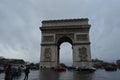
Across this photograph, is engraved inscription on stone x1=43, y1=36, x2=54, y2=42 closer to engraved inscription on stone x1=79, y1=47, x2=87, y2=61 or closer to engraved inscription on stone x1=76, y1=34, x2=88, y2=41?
engraved inscription on stone x1=76, y1=34, x2=88, y2=41

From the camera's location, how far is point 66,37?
4534 centimetres

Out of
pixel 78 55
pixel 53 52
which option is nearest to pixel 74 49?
pixel 78 55

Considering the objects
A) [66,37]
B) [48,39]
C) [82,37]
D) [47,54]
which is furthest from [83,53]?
[48,39]

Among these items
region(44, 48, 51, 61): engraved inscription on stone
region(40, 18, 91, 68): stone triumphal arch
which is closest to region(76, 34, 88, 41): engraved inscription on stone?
region(40, 18, 91, 68): stone triumphal arch

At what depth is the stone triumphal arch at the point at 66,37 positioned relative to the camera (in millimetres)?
42125

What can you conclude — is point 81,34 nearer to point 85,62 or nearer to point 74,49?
point 74,49

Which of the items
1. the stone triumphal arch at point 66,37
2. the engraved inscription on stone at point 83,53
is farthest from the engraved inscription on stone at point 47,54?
the engraved inscription on stone at point 83,53

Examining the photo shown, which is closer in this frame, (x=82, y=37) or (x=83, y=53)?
(x=83, y=53)

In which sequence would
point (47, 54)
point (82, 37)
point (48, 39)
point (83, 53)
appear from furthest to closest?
point (48, 39) → point (47, 54) → point (82, 37) → point (83, 53)

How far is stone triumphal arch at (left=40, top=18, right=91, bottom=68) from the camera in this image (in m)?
42.1

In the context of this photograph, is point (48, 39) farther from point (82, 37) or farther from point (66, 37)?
point (82, 37)

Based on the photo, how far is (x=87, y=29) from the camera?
43469 millimetres

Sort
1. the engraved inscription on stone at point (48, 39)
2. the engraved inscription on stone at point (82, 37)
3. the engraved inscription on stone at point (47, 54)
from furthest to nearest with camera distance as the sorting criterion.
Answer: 1. the engraved inscription on stone at point (48, 39)
2. the engraved inscription on stone at point (47, 54)
3. the engraved inscription on stone at point (82, 37)

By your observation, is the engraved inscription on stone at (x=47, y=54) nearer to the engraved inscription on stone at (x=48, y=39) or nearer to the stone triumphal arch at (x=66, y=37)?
the stone triumphal arch at (x=66, y=37)
